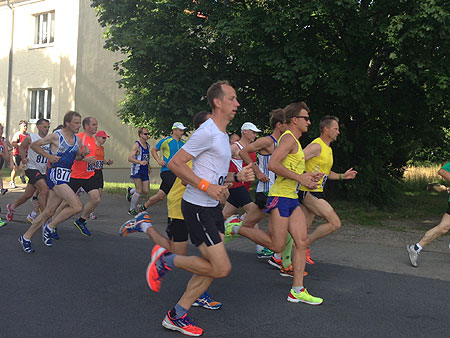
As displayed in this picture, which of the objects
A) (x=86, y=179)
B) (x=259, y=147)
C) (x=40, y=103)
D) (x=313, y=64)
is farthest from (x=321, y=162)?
(x=40, y=103)

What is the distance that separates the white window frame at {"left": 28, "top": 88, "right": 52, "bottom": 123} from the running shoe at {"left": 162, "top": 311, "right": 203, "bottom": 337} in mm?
22327

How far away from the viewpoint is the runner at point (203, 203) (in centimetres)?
433

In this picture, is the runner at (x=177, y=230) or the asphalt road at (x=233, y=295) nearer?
the asphalt road at (x=233, y=295)

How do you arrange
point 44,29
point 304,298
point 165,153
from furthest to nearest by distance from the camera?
point 44,29
point 165,153
point 304,298

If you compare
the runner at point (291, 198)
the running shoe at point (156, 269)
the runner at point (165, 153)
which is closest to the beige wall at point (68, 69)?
the runner at point (165, 153)

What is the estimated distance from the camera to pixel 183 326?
4430 millimetres

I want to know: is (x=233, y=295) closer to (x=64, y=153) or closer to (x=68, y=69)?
(x=64, y=153)

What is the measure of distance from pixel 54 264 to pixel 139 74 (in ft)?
23.5

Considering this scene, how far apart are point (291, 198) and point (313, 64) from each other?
6.06m

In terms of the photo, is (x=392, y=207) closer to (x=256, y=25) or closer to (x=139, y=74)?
(x=256, y=25)

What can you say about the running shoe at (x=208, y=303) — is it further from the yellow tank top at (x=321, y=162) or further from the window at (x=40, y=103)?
the window at (x=40, y=103)

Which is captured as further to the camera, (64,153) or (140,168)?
(140,168)

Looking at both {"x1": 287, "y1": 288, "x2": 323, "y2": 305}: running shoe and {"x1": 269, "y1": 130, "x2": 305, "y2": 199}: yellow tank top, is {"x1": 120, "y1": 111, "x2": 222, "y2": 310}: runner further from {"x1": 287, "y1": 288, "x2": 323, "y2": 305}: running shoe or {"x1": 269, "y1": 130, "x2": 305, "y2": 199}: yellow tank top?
{"x1": 269, "y1": 130, "x2": 305, "y2": 199}: yellow tank top

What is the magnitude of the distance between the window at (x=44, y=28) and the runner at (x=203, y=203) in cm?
2293
